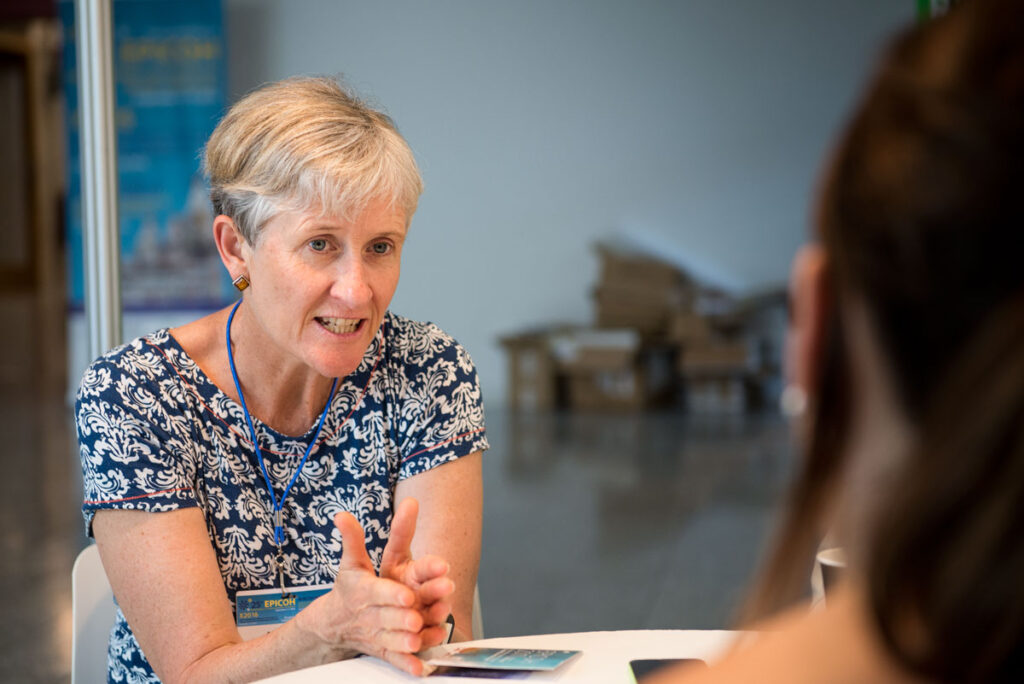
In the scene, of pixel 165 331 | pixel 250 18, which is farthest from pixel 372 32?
pixel 165 331

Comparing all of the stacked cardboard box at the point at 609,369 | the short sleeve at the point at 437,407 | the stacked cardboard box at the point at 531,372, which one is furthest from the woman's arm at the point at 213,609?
the stacked cardboard box at the point at 531,372

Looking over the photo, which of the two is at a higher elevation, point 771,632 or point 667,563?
point 771,632

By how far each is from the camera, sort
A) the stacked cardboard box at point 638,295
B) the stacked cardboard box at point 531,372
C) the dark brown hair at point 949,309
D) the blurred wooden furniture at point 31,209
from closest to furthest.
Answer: the dark brown hair at point 949,309 < the stacked cardboard box at point 531,372 < the stacked cardboard box at point 638,295 < the blurred wooden furniture at point 31,209

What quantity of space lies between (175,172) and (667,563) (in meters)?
4.97

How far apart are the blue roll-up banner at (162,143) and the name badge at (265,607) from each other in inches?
237

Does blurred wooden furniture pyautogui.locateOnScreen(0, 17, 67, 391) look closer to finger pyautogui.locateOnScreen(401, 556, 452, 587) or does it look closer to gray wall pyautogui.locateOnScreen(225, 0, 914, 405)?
gray wall pyautogui.locateOnScreen(225, 0, 914, 405)

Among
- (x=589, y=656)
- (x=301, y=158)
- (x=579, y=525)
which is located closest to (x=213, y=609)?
(x=589, y=656)

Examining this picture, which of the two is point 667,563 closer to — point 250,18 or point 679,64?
point 679,64

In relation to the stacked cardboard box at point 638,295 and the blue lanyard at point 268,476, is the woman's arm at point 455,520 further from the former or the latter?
the stacked cardboard box at point 638,295

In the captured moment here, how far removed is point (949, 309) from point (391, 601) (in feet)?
2.59

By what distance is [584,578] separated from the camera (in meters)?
3.56

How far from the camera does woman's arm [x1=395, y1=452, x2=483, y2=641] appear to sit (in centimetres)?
145

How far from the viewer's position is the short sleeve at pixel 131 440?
1311 millimetres

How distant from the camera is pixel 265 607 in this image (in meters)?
1.44
